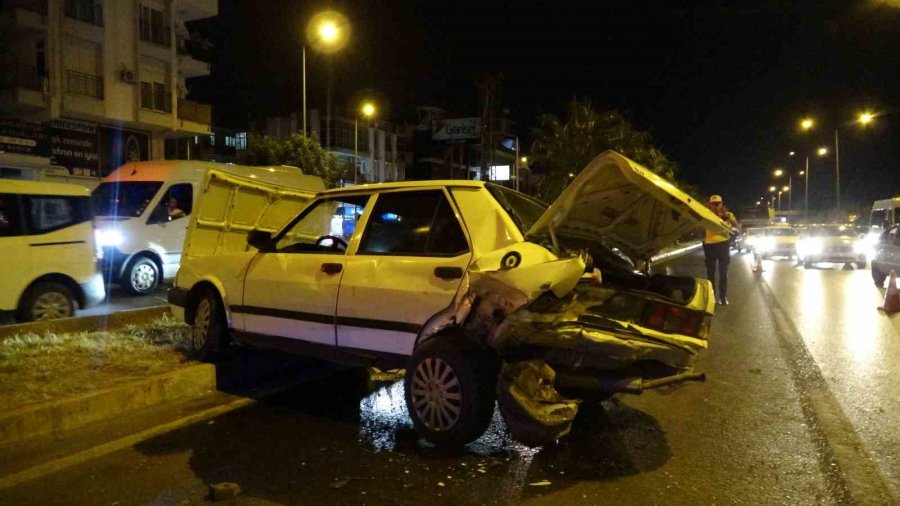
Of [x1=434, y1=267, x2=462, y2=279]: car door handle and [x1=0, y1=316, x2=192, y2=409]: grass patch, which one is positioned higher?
[x1=434, y1=267, x2=462, y2=279]: car door handle

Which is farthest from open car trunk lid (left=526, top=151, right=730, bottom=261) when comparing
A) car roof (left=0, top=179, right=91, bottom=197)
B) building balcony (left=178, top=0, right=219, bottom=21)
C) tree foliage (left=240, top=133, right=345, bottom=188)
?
building balcony (left=178, top=0, right=219, bottom=21)

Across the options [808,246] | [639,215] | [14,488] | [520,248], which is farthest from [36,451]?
[808,246]

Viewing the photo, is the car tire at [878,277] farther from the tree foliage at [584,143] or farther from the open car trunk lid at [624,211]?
the open car trunk lid at [624,211]

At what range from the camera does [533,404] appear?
13.7 feet

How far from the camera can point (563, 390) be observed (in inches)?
188

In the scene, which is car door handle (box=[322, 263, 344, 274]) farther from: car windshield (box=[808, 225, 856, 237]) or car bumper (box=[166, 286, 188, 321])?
car windshield (box=[808, 225, 856, 237])

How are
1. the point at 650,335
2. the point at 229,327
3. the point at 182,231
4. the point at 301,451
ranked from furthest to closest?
the point at 182,231 < the point at 229,327 < the point at 301,451 < the point at 650,335

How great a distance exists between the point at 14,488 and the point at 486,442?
2881 mm

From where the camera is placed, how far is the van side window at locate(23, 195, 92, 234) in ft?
26.7

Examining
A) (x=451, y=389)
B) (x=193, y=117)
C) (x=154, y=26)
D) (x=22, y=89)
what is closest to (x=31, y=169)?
(x=22, y=89)

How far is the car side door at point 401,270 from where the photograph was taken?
470cm

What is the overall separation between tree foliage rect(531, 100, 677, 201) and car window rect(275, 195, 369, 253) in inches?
676

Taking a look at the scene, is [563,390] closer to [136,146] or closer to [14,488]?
[14,488]

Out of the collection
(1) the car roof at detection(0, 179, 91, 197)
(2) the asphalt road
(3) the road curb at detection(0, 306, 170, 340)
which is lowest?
(2) the asphalt road
